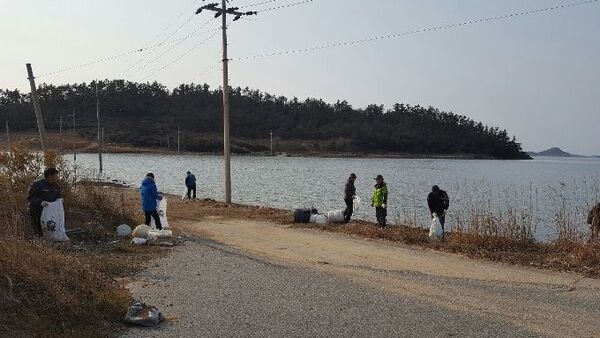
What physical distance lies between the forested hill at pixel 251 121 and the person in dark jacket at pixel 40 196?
132m

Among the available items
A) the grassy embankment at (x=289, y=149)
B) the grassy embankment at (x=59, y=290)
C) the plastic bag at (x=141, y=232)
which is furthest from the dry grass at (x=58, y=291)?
the grassy embankment at (x=289, y=149)

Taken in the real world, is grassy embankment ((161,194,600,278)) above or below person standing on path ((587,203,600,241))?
below

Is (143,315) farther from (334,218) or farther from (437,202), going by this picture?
(334,218)

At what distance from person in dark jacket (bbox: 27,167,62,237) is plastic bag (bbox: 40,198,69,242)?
0.29ft

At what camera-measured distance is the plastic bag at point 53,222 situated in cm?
1240

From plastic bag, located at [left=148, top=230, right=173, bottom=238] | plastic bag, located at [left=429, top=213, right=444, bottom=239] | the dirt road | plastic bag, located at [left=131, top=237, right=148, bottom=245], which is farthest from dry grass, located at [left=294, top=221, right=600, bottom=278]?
plastic bag, located at [left=131, top=237, right=148, bottom=245]

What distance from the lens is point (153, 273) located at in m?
10.3

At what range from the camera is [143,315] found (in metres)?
7.25

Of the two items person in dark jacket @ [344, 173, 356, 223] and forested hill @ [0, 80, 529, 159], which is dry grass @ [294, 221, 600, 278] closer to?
person in dark jacket @ [344, 173, 356, 223]

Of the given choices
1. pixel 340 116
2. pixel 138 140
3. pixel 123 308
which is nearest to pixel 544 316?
pixel 123 308

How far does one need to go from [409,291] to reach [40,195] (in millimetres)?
7826

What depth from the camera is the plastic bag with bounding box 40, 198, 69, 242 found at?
40.7 feet

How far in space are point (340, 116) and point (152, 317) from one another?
17711 cm

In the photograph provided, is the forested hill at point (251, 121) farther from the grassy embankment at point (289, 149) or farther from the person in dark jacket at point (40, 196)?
the person in dark jacket at point (40, 196)
